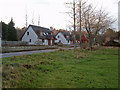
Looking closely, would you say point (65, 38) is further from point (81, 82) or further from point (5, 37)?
point (81, 82)

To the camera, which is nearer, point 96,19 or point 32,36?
point 96,19

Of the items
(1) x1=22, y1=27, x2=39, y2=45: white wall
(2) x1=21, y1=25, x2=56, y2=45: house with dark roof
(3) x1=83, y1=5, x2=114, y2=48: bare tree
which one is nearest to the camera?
(3) x1=83, y1=5, x2=114, y2=48: bare tree

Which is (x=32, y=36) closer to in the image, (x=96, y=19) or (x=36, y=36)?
(x=36, y=36)

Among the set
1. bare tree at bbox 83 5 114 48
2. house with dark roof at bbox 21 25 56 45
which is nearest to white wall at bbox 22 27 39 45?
house with dark roof at bbox 21 25 56 45

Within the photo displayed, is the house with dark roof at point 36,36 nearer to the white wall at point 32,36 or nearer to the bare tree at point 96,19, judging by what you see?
the white wall at point 32,36

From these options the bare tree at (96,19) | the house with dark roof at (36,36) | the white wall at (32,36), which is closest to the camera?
the bare tree at (96,19)

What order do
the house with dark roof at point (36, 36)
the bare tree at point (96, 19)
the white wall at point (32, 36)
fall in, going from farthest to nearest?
the white wall at point (32, 36) < the house with dark roof at point (36, 36) < the bare tree at point (96, 19)

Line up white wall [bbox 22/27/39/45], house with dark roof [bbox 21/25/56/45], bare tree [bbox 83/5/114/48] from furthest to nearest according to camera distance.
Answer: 1. white wall [bbox 22/27/39/45]
2. house with dark roof [bbox 21/25/56/45]
3. bare tree [bbox 83/5/114/48]

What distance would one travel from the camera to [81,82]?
4844 millimetres

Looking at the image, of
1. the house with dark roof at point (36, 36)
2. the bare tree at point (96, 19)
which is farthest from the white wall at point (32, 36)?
the bare tree at point (96, 19)

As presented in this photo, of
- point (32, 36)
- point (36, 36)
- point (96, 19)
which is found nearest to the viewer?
point (96, 19)

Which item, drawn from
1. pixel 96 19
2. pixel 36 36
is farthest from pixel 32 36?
pixel 96 19

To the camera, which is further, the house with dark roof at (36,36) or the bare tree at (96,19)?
the house with dark roof at (36,36)

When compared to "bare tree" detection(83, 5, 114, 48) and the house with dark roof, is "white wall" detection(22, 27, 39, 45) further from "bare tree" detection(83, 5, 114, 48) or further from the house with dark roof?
"bare tree" detection(83, 5, 114, 48)
